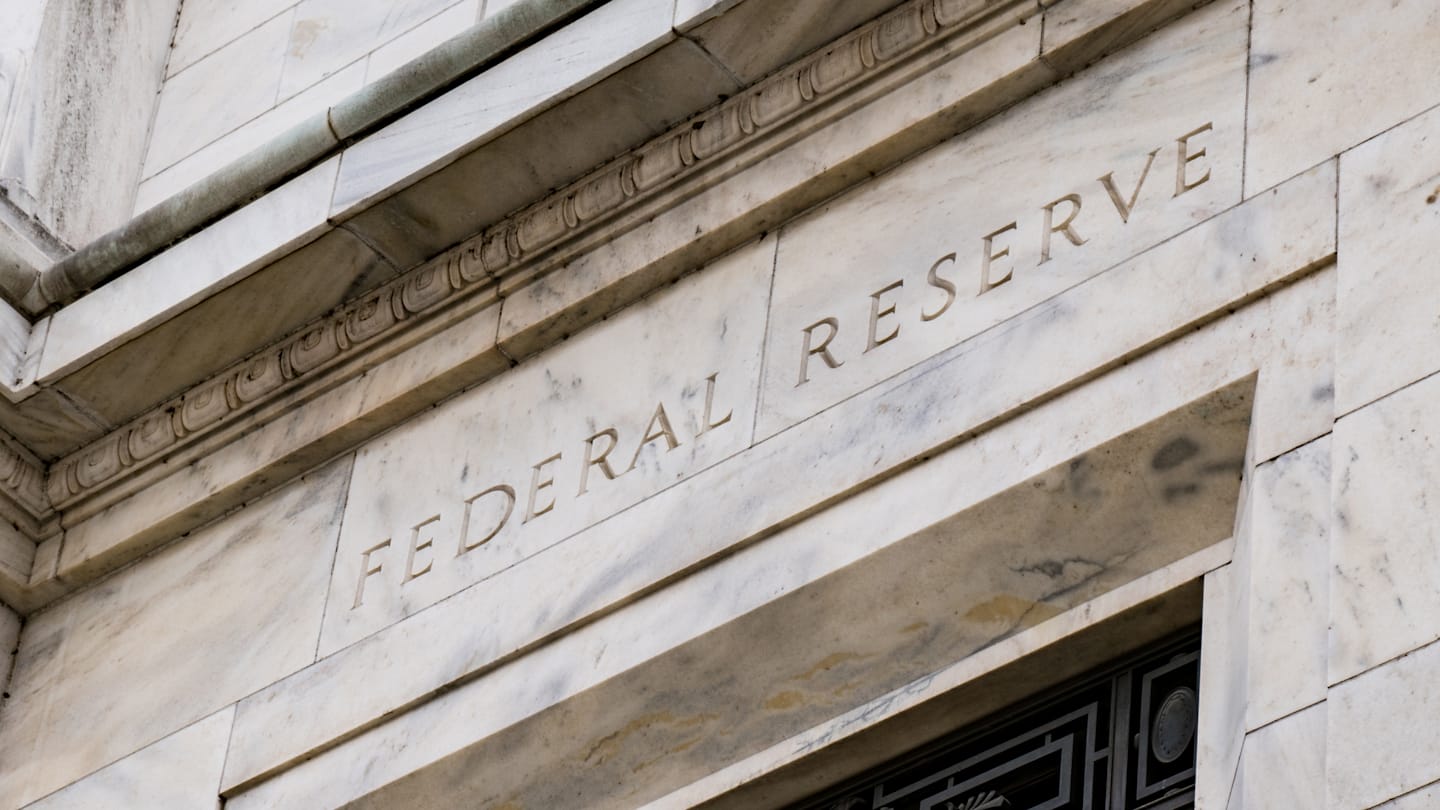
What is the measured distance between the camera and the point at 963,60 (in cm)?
888

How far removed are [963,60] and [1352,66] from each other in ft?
4.50

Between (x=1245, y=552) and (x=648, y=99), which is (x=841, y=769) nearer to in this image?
(x=1245, y=552)

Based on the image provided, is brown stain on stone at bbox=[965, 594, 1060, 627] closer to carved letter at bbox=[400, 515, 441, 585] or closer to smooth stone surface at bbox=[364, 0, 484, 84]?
carved letter at bbox=[400, 515, 441, 585]

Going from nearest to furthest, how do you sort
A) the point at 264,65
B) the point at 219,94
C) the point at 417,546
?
the point at 417,546 → the point at 264,65 → the point at 219,94

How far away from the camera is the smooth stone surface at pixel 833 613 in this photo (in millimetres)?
7789

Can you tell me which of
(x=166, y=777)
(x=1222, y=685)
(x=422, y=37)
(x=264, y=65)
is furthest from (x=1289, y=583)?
(x=264, y=65)

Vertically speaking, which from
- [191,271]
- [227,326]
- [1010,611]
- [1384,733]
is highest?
[191,271]

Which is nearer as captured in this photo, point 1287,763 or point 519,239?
point 1287,763

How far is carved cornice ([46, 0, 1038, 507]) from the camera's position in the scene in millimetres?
9047

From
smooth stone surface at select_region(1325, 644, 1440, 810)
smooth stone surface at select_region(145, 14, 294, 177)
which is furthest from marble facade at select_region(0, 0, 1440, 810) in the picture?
smooth stone surface at select_region(145, 14, 294, 177)

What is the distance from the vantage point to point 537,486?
9.20 metres

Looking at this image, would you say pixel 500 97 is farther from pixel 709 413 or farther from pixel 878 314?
pixel 878 314

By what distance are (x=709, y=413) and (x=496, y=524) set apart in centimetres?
83

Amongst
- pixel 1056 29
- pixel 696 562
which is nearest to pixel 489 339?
pixel 696 562
